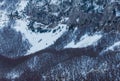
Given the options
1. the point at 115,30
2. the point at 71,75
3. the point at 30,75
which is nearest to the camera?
the point at 71,75

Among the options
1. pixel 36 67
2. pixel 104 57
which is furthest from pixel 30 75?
pixel 104 57

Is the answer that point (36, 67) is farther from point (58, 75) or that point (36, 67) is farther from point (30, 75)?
point (58, 75)

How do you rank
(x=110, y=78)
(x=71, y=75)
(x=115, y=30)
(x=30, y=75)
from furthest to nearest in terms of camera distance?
(x=115, y=30), (x=30, y=75), (x=71, y=75), (x=110, y=78)

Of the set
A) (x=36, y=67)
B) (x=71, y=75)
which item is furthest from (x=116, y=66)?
(x=36, y=67)

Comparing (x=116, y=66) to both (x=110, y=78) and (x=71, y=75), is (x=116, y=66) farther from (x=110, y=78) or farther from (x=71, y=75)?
(x=71, y=75)

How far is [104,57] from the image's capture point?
17412 cm

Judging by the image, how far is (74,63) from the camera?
178875mm

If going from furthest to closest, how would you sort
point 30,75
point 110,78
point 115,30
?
point 115,30
point 30,75
point 110,78

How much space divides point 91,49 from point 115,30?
15.0 meters

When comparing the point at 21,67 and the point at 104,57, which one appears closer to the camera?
the point at 104,57

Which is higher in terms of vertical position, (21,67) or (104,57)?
(104,57)

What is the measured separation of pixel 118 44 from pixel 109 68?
2099cm

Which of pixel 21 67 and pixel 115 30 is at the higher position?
pixel 115 30

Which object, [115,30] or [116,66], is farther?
[115,30]
